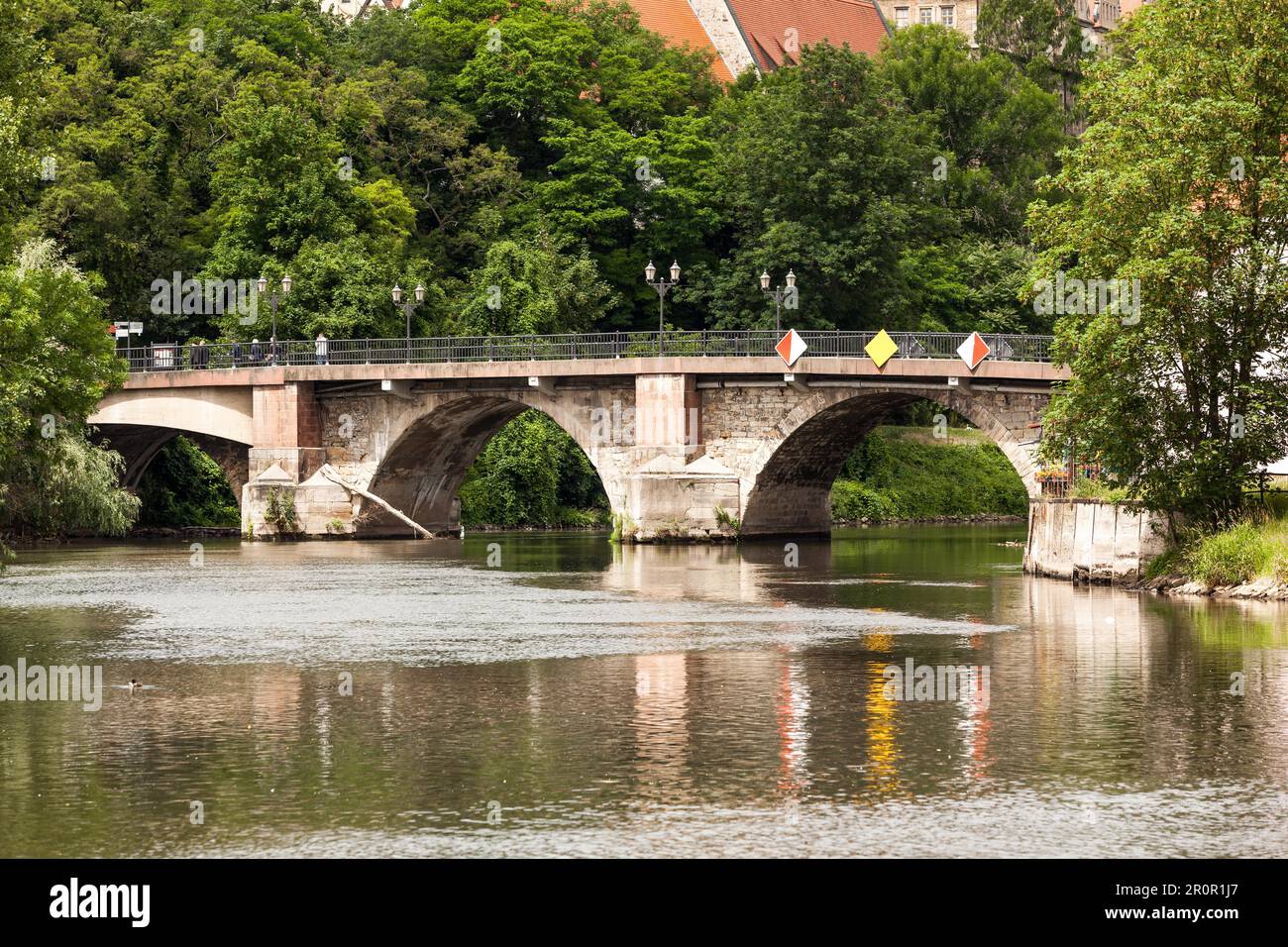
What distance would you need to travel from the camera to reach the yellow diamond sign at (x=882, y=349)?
45719mm

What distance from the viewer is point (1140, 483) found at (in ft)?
105

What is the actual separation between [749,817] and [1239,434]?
810 inches

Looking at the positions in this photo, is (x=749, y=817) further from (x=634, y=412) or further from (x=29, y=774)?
(x=634, y=412)

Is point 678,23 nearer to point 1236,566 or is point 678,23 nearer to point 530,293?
point 530,293

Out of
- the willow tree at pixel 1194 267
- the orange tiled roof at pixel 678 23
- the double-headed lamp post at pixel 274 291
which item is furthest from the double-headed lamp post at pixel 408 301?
the orange tiled roof at pixel 678 23

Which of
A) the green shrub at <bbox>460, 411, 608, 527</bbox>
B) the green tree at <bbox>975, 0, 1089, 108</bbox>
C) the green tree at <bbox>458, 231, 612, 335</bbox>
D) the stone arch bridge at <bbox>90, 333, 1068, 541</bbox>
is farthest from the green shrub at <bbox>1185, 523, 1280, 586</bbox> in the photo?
the green tree at <bbox>975, 0, 1089, 108</bbox>

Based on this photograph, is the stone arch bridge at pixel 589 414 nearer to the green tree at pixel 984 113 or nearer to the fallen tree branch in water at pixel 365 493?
the fallen tree branch in water at pixel 365 493

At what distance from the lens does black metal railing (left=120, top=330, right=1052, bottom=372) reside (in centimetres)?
5059

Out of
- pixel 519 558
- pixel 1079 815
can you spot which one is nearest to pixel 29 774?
pixel 1079 815

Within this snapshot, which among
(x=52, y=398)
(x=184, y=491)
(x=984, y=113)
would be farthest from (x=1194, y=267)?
(x=984, y=113)

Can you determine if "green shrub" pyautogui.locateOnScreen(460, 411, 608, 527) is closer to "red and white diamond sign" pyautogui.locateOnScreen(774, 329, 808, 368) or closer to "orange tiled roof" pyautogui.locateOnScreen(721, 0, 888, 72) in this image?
"red and white diamond sign" pyautogui.locateOnScreen(774, 329, 808, 368)

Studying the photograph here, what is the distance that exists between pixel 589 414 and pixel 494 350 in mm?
5642

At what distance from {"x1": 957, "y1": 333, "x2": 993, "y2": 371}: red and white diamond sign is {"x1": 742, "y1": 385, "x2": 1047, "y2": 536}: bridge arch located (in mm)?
1254
